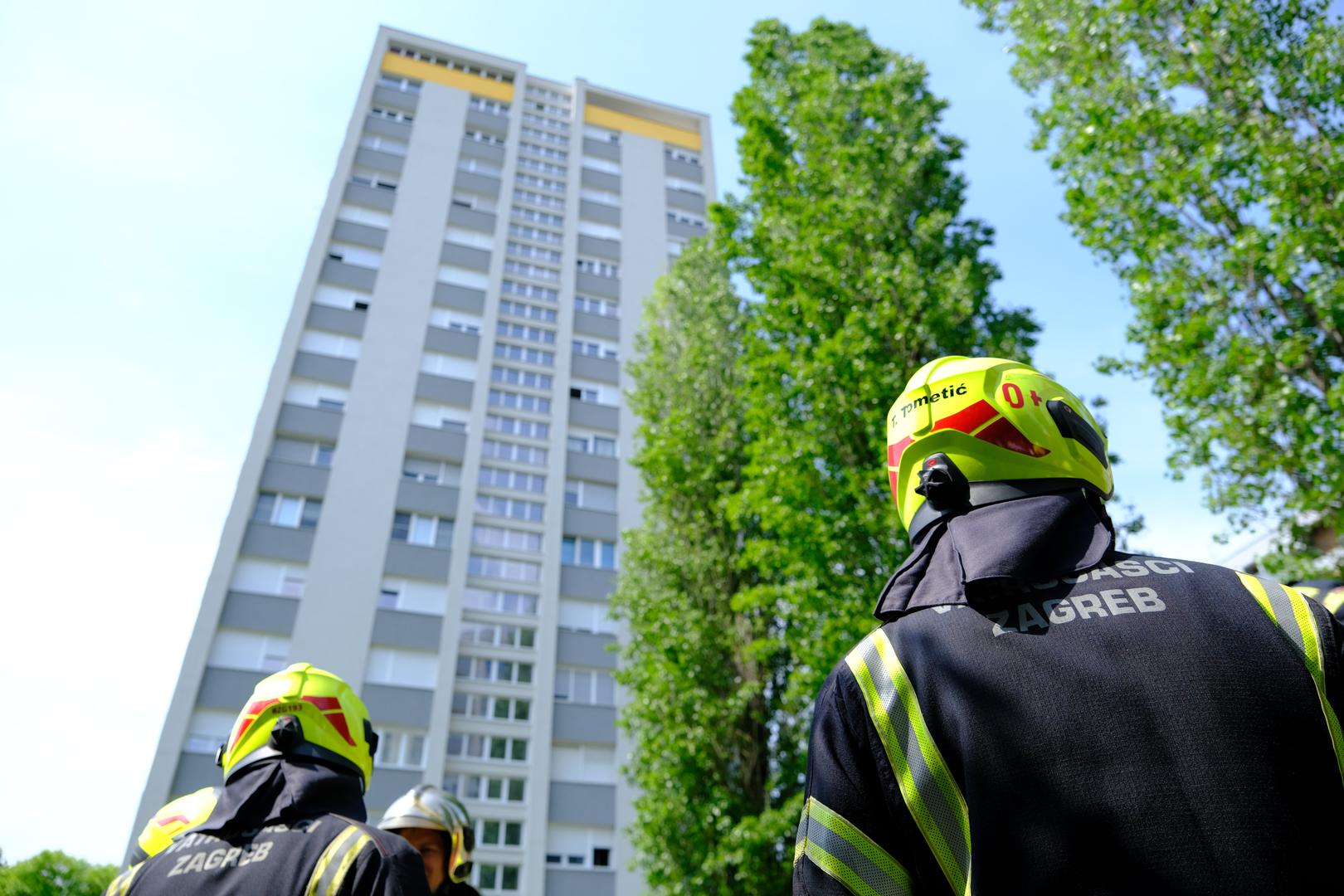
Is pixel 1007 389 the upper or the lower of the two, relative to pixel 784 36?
lower

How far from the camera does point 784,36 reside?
13680 mm

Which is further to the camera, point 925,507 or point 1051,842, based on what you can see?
point 925,507

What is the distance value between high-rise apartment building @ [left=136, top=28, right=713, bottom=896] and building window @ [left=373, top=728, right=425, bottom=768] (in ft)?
0.19

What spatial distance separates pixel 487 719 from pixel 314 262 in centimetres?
1695

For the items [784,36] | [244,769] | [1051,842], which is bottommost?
[1051,842]

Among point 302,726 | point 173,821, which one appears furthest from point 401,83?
point 302,726

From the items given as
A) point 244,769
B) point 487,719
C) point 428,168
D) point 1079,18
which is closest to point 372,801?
point 487,719

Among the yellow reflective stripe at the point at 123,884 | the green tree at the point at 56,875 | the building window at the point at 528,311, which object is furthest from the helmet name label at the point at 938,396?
the building window at the point at 528,311

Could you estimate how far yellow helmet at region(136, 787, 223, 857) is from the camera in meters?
4.50

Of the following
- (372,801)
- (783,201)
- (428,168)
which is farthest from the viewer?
(428,168)

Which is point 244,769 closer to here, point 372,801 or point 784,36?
point 784,36

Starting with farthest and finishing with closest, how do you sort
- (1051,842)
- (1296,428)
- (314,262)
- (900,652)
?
(314,262) → (1296,428) → (900,652) → (1051,842)

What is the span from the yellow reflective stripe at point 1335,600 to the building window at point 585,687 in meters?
24.1

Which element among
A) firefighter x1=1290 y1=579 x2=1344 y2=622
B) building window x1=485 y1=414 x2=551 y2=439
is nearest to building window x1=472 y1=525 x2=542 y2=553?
building window x1=485 y1=414 x2=551 y2=439
